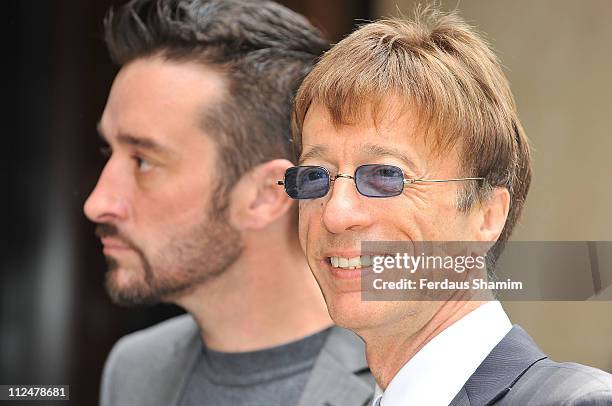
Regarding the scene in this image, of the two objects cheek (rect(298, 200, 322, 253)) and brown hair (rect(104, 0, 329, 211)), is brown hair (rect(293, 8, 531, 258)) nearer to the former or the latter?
cheek (rect(298, 200, 322, 253))

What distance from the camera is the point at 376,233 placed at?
1.97 meters

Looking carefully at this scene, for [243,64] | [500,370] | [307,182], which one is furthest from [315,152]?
[243,64]

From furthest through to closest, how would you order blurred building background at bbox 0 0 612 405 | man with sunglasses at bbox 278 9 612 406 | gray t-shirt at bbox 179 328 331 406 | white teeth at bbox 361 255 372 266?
blurred building background at bbox 0 0 612 405 < gray t-shirt at bbox 179 328 331 406 < white teeth at bbox 361 255 372 266 < man with sunglasses at bbox 278 9 612 406

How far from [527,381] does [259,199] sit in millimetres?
1134

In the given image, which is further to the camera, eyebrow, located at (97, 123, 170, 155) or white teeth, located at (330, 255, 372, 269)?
eyebrow, located at (97, 123, 170, 155)

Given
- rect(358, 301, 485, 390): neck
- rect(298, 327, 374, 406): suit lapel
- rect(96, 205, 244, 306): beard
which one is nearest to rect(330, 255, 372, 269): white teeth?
rect(358, 301, 485, 390): neck

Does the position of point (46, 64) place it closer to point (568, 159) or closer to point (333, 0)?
point (333, 0)

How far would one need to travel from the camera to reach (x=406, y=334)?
196cm

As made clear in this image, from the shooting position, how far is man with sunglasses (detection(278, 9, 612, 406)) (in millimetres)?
1879

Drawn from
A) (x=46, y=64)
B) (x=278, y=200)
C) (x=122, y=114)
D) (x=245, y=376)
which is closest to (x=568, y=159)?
(x=278, y=200)

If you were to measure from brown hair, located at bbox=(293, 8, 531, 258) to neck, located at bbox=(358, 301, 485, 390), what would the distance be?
181 mm

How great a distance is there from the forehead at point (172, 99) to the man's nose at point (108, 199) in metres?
0.14

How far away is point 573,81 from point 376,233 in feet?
2.37

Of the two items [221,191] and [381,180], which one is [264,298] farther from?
[381,180]
